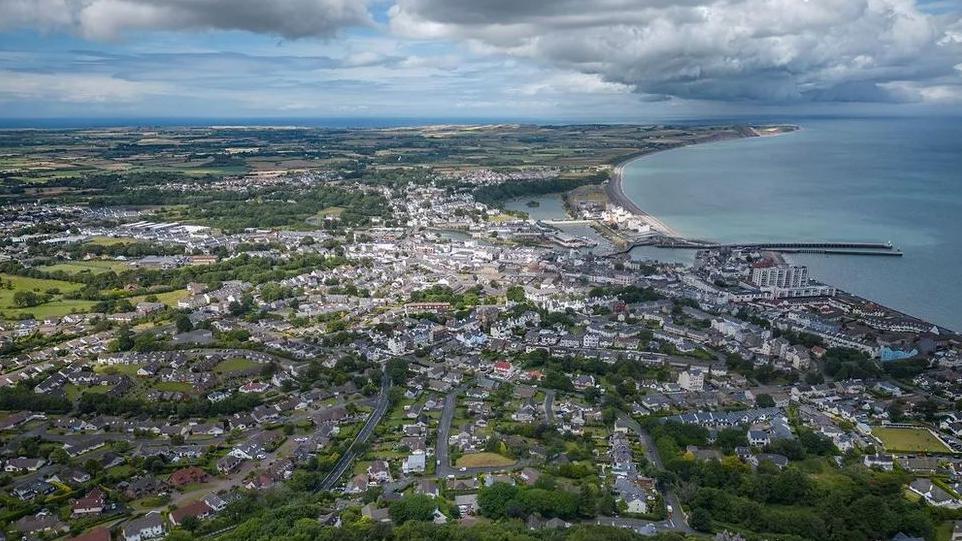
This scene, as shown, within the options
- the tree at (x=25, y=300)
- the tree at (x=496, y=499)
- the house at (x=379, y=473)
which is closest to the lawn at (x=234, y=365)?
the house at (x=379, y=473)

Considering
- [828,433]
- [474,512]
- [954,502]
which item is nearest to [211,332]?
[474,512]

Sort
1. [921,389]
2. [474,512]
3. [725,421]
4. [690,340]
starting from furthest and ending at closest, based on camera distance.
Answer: [690,340] < [921,389] < [725,421] < [474,512]

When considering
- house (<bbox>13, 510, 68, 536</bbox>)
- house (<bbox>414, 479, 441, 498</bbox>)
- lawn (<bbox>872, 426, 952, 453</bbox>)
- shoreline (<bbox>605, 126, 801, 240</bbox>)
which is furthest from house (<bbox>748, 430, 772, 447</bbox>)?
shoreline (<bbox>605, 126, 801, 240</bbox>)

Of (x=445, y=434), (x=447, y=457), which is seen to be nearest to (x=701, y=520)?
(x=447, y=457)

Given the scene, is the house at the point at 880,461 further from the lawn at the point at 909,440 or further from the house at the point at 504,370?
the house at the point at 504,370

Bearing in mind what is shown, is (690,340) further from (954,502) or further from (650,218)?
(650,218)

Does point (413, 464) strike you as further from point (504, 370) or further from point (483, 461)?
point (504, 370)

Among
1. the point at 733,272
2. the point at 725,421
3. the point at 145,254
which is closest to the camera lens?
the point at 725,421
